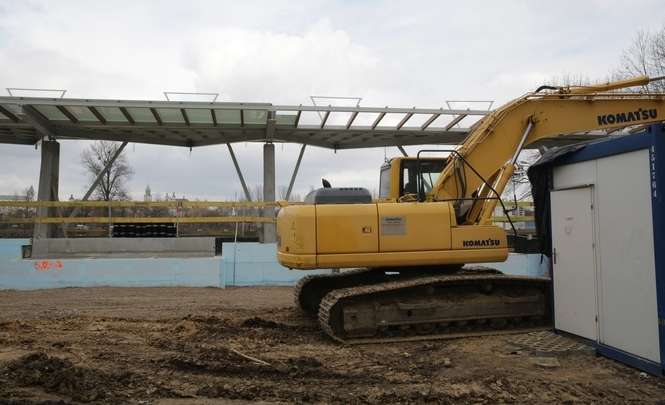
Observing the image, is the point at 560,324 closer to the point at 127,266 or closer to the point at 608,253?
the point at 608,253

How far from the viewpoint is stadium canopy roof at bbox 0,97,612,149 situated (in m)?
17.5

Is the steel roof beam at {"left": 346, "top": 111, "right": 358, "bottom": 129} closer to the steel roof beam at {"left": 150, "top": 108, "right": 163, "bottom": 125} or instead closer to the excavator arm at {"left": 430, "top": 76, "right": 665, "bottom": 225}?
the steel roof beam at {"left": 150, "top": 108, "right": 163, "bottom": 125}

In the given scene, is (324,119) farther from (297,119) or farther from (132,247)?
(132,247)

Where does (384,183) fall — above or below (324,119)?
below

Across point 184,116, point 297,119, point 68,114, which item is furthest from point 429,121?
point 68,114

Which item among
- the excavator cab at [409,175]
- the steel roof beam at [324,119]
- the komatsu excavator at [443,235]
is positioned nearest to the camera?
the komatsu excavator at [443,235]

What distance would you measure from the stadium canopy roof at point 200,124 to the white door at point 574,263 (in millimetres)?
11152

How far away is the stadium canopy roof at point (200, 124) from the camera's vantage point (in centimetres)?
1752

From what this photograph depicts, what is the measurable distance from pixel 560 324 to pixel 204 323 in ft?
17.2

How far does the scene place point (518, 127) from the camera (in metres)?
7.99

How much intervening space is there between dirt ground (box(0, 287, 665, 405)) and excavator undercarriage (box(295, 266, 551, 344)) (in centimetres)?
29

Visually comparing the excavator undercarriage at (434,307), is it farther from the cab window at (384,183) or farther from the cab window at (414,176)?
the cab window at (384,183)

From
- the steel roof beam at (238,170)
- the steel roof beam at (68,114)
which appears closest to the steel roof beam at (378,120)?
the steel roof beam at (238,170)

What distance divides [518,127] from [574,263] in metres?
2.28
